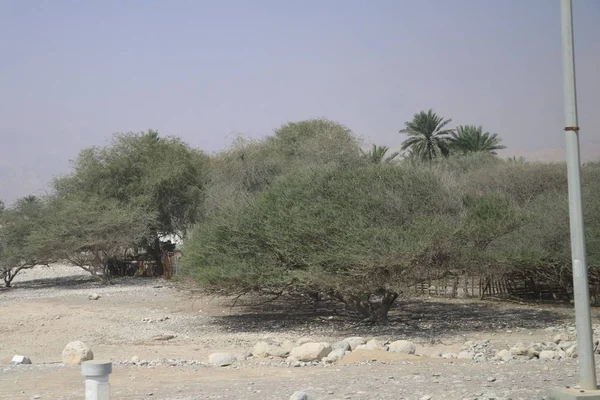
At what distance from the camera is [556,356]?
52.6 feet

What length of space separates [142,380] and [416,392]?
5.52 meters

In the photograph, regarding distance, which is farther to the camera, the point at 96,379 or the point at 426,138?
the point at 426,138

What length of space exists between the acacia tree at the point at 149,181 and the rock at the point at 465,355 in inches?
1118

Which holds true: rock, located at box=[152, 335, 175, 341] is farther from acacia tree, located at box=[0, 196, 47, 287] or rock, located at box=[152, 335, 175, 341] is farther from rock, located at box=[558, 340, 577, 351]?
acacia tree, located at box=[0, 196, 47, 287]

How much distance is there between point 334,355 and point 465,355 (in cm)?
318

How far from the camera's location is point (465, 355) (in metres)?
17.9

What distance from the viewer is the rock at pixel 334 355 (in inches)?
663

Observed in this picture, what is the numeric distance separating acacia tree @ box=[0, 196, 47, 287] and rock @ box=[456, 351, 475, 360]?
92.1 feet

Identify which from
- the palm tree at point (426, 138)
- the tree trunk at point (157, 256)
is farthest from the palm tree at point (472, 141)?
the tree trunk at point (157, 256)

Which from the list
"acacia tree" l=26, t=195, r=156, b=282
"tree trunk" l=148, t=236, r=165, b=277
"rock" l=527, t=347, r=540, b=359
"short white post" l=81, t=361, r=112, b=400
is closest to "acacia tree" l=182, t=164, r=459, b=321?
"rock" l=527, t=347, r=540, b=359

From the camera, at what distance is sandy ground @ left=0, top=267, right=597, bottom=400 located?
1170 cm

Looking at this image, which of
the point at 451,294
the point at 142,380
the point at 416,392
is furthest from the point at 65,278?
the point at 416,392

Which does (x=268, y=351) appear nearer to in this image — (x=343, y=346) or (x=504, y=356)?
(x=343, y=346)

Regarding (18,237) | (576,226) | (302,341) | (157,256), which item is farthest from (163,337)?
A: (157,256)
